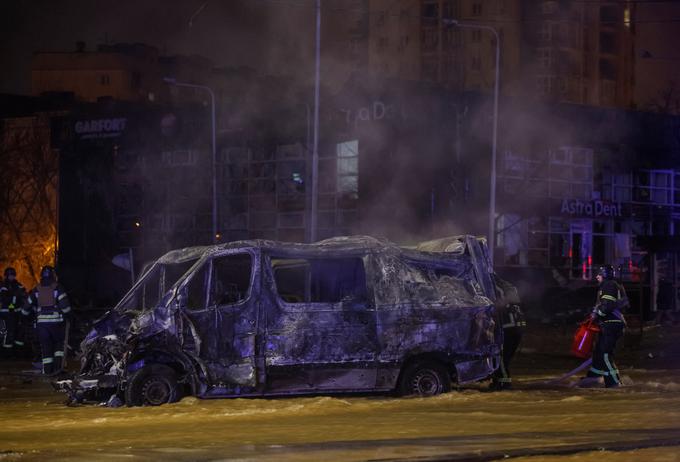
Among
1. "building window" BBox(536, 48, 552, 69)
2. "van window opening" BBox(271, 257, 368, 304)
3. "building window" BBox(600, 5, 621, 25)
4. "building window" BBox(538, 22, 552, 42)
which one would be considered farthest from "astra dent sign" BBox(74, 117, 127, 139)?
"building window" BBox(600, 5, 621, 25)

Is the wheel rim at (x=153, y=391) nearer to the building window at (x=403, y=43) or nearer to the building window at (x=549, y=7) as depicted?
the building window at (x=549, y=7)

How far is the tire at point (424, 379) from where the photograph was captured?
1147cm

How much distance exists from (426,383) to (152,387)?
3.09 meters

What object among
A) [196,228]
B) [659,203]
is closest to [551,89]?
[659,203]

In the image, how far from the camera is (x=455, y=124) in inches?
1363

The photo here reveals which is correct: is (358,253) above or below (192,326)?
above

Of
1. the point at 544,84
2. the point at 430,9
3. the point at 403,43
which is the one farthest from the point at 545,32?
the point at 403,43

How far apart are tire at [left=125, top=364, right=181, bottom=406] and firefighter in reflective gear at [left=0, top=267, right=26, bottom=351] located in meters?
9.52

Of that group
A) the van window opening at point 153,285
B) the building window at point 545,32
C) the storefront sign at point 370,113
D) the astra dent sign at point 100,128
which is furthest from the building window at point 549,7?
the van window opening at point 153,285

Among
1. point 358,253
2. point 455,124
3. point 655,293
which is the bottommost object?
point 655,293

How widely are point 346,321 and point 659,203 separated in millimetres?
33833

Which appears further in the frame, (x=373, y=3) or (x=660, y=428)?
(x=373, y=3)

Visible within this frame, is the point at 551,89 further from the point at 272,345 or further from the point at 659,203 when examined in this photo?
the point at 272,345

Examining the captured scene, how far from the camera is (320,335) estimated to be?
11133 millimetres
